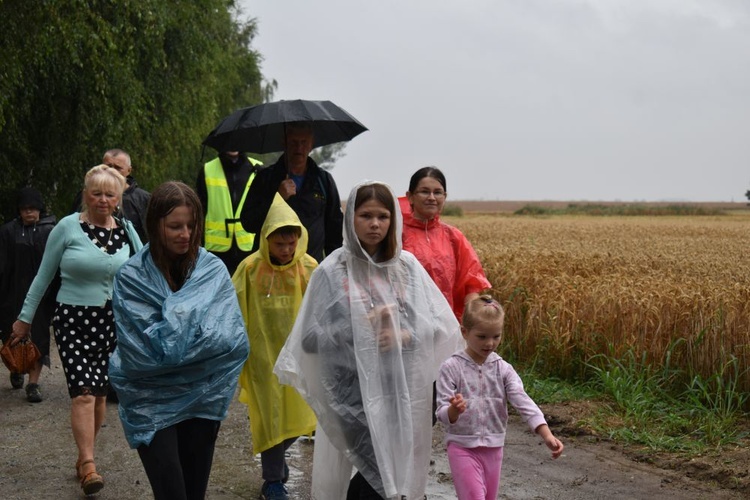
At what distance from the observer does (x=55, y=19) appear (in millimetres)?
14180

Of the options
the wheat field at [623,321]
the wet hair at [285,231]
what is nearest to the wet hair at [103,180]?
the wet hair at [285,231]

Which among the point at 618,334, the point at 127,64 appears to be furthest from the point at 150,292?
the point at 127,64

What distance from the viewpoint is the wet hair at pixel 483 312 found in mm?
4590

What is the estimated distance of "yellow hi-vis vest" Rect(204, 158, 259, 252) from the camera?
8664mm

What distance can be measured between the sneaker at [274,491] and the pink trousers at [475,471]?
60.5 inches

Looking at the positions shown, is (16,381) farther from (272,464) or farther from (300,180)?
(272,464)

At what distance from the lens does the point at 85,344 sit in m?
6.04

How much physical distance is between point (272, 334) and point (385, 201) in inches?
63.2

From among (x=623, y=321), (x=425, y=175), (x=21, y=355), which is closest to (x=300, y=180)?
(x=425, y=175)

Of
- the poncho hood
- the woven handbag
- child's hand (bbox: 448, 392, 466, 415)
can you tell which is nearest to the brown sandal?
the woven handbag

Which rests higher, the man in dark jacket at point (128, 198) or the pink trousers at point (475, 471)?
the man in dark jacket at point (128, 198)

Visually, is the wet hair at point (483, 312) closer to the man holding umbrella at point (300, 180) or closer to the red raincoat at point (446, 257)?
the red raincoat at point (446, 257)

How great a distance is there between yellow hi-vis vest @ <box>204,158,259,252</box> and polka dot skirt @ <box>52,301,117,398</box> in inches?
101

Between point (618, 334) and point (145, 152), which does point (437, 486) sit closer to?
point (618, 334)
